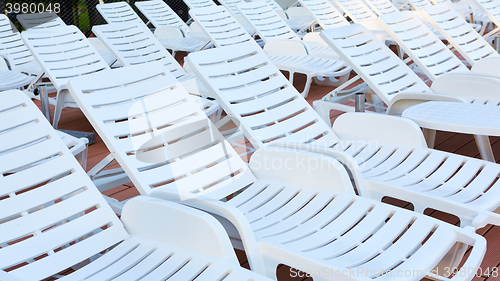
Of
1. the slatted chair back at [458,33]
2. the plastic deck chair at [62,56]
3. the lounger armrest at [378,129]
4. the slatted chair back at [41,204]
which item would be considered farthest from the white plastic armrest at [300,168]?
the slatted chair back at [458,33]

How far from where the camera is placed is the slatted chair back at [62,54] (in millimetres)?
3750

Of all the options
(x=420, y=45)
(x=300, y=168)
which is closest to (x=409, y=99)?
(x=420, y=45)

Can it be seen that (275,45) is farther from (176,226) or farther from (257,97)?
(176,226)

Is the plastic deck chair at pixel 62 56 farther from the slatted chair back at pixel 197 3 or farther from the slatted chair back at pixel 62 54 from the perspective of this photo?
the slatted chair back at pixel 197 3

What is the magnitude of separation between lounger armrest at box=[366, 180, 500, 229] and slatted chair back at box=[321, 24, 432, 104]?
123 cm

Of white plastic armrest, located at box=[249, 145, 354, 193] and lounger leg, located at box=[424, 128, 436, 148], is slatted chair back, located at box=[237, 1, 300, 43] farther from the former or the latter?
white plastic armrest, located at box=[249, 145, 354, 193]

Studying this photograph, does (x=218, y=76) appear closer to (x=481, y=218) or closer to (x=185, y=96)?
(x=185, y=96)

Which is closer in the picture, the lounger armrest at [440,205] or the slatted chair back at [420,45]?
the lounger armrest at [440,205]

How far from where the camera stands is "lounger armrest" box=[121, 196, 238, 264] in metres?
1.64

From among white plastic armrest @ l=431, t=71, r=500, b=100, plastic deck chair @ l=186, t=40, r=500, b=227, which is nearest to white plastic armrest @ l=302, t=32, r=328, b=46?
white plastic armrest @ l=431, t=71, r=500, b=100

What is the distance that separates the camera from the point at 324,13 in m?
5.93

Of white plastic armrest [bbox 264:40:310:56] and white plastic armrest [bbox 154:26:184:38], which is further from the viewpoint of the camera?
white plastic armrest [bbox 154:26:184:38]

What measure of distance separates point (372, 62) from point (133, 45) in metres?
2.12

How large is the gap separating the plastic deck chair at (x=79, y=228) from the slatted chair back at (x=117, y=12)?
13.8 feet
